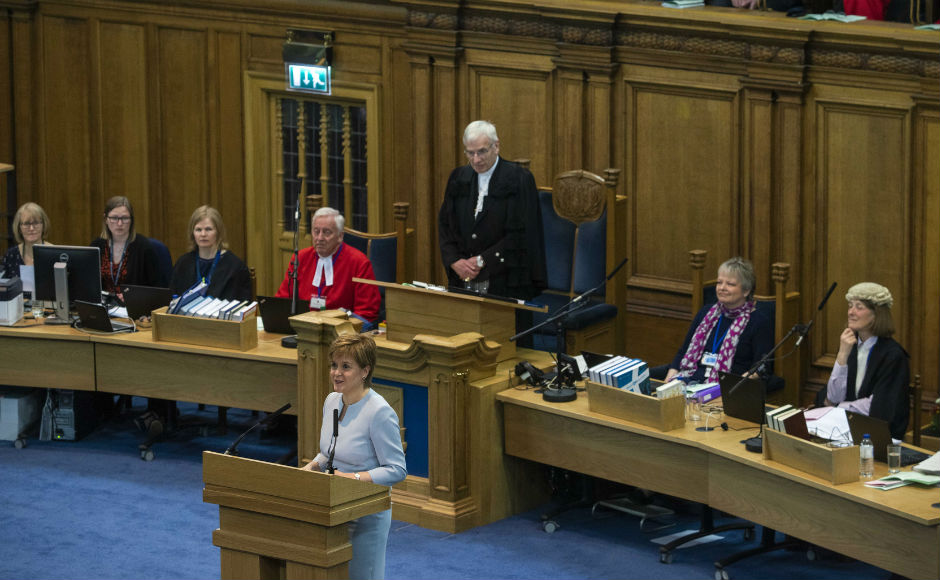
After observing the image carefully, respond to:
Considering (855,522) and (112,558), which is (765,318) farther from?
(112,558)

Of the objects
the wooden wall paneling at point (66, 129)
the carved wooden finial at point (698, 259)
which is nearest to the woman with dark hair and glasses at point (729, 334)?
the carved wooden finial at point (698, 259)

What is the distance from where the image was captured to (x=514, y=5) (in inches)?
340

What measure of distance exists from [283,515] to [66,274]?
3606 millimetres

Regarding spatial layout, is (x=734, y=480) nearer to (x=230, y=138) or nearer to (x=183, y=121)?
(x=230, y=138)

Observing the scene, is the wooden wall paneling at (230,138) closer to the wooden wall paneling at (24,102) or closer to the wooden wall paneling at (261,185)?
the wooden wall paneling at (261,185)

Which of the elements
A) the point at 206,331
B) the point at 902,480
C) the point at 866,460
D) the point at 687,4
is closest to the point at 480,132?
the point at 206,331

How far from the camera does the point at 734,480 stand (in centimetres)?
582

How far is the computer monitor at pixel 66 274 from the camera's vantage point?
7617 millimetres

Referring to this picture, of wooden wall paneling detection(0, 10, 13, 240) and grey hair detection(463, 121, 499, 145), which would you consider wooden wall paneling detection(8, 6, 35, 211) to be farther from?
grey hair detection(463, 121, 499, 145)

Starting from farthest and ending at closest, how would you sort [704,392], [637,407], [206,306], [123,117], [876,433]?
[123,117] < [206,306] < [704,392] < [637,407] < [876,433]

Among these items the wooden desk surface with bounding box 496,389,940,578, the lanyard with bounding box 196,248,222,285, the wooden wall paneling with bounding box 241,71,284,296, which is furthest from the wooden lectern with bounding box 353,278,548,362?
the wooden wall paneling with bounding box 241,71,284,296

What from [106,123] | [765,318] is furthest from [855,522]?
[106,123]

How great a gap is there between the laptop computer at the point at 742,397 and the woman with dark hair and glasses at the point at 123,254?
11.0 ft

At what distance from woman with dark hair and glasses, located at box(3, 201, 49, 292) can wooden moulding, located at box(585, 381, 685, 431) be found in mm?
3346
